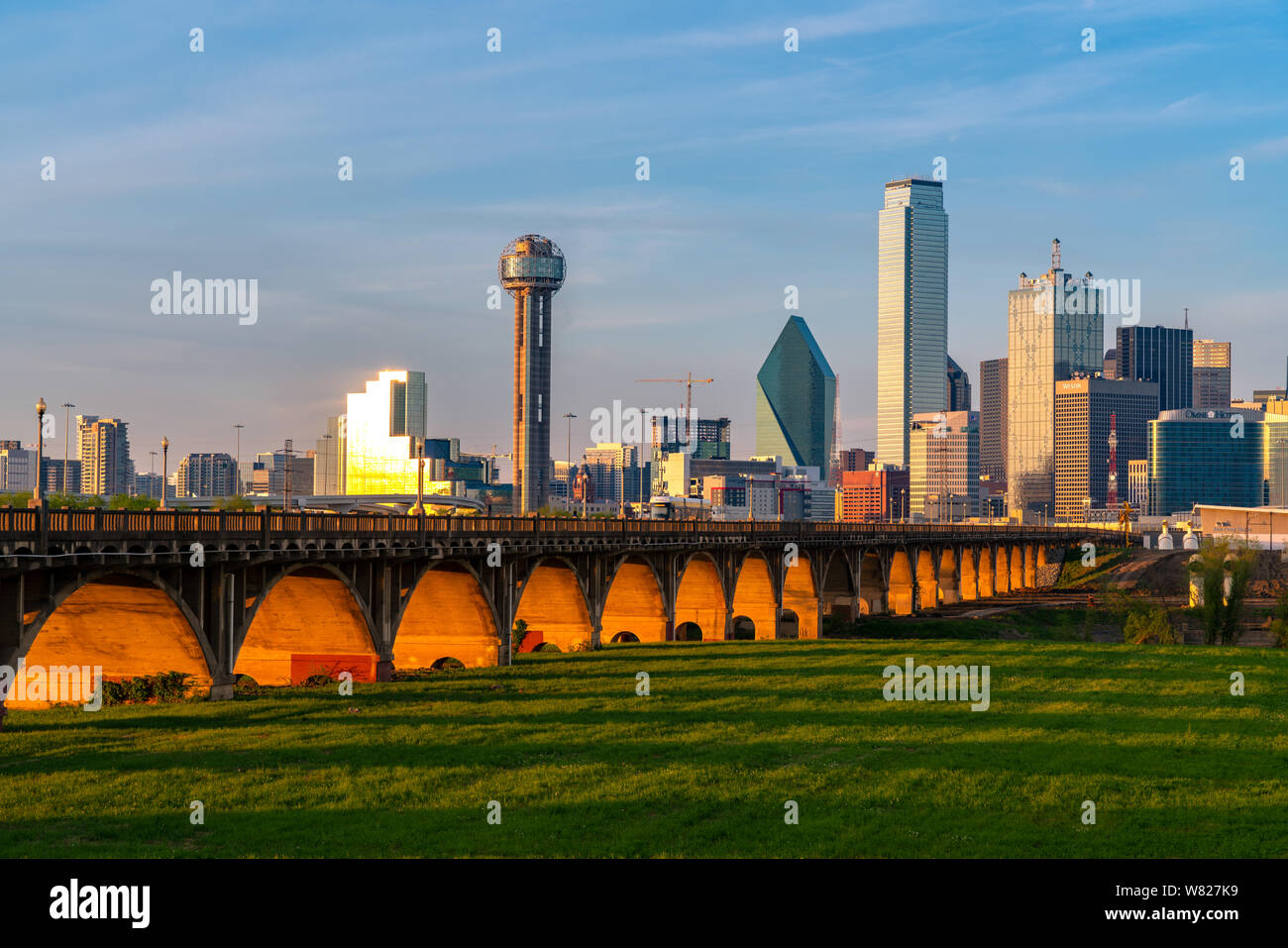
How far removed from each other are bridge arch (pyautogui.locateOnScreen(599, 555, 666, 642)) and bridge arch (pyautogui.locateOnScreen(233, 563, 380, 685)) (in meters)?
32.6

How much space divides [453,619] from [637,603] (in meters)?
25.3

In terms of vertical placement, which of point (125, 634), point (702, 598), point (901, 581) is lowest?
point (901, 581)

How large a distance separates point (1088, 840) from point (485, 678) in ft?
106

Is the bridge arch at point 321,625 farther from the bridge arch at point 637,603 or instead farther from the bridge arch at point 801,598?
the bridge arch at point 801,598

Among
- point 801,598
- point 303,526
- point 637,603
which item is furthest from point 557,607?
point 801,598

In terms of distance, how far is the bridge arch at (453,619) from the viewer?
209 feet

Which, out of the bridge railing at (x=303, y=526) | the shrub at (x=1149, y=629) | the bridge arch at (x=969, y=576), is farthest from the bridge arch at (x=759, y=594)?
the bridge arch at (x=969, y=576)

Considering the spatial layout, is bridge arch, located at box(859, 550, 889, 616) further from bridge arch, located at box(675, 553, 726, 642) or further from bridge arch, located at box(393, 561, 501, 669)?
bridge arch, located at box(393, 561, 501, 669)

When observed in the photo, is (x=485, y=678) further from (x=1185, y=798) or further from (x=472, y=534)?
(x=1185, y=798)

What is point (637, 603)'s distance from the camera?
88.4 meters

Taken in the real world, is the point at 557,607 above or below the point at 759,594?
above

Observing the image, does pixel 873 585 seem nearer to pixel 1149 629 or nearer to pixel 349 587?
pixel 1149 629

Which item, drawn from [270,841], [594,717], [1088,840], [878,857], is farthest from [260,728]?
[1088,840]

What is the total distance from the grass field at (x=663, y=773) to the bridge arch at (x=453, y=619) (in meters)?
13.3
